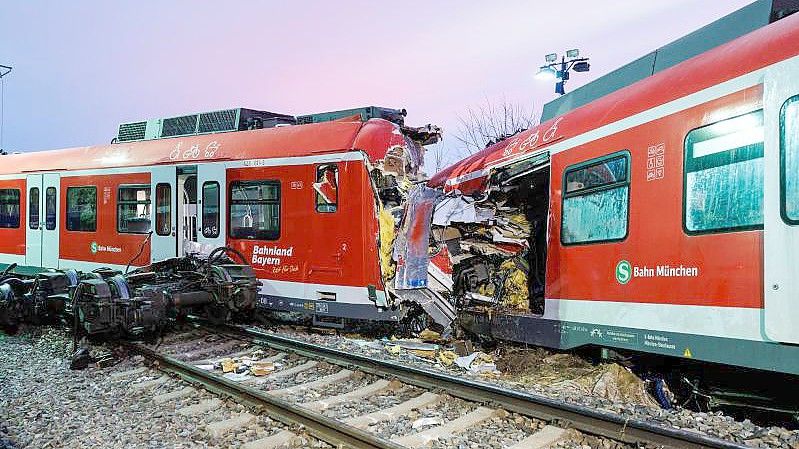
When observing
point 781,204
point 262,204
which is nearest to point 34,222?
point 262,204

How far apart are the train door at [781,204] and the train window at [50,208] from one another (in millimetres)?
12693

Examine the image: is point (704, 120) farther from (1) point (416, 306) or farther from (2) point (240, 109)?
(2) point (240, 109)

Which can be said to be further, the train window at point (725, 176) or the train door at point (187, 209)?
the train door at point (187, 209)

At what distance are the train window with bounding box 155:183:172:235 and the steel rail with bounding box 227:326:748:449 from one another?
4737mm

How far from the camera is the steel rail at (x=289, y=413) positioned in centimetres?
446

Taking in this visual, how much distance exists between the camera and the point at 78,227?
12.2 m

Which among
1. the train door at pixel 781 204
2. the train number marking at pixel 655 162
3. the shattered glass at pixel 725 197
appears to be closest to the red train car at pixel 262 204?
the train number marking at pixel 655 162

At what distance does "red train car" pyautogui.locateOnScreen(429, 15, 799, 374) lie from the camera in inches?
161

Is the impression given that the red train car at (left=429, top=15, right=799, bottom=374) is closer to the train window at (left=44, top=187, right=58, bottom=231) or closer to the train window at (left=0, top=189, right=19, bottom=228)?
the train window at (left=44, top=187, right=58, bottom=231)

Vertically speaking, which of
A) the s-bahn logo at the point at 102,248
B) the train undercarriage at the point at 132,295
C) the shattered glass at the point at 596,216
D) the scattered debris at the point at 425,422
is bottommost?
the scattered debris at the point at 425,422

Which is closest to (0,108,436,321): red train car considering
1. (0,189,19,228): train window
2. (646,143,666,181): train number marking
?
(0,189,19,228): train window

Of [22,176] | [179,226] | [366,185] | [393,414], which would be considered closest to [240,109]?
[179,226]

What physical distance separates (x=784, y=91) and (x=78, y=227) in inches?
472

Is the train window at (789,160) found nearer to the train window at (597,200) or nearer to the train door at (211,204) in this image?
the train window at (597,200)
